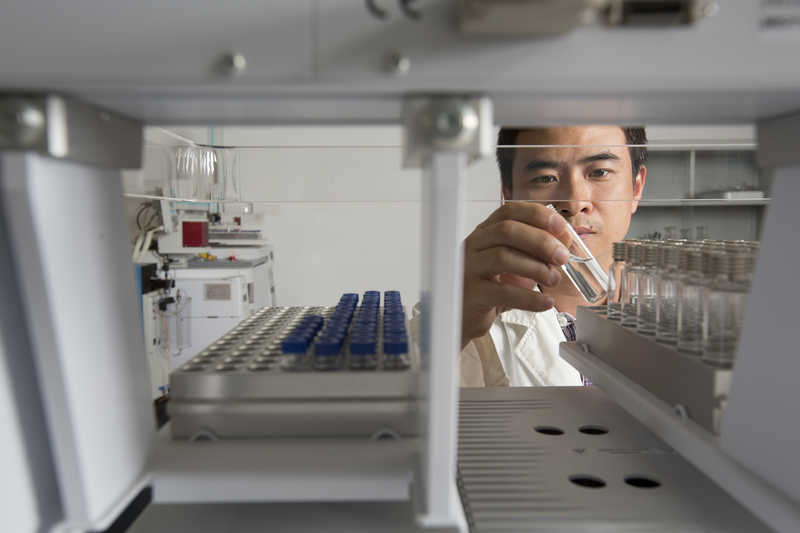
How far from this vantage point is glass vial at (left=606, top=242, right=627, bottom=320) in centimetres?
80

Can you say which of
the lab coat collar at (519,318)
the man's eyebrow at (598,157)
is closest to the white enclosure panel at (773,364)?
the man's eyebrow at (598,157)

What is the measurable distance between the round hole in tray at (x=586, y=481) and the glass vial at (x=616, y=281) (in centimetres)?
30

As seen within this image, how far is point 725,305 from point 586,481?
23cm

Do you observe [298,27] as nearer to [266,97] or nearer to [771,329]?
[266,97]

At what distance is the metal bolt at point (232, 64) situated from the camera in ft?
1.14

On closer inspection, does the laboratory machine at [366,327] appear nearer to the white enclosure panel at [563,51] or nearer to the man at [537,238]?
the white enclosure panel at [563,51]

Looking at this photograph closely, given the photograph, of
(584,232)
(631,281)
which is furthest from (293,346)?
(584,232)

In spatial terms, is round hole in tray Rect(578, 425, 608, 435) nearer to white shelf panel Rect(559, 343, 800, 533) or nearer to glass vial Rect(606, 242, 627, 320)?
white shelf panel Rect(559, 343, 800, 533)

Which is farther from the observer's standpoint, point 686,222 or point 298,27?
point 686,222

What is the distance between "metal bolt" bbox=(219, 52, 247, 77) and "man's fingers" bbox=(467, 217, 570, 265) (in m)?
0.71

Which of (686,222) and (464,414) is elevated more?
(686,222)

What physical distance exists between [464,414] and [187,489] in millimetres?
379

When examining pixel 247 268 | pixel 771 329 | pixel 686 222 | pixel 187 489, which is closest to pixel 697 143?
pixel 771 329

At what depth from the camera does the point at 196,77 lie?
354 millimetres
